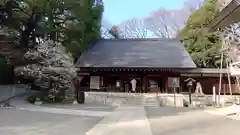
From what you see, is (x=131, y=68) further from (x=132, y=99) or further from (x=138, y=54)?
(x=138, y=54)

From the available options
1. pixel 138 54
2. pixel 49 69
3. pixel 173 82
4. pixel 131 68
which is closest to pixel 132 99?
pixel 131 68

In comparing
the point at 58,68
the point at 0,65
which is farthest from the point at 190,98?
the point at 0,65

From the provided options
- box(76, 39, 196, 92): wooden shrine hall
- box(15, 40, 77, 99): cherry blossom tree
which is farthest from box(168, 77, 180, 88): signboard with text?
box(15, 40, 77, 99): cherry blossom tree

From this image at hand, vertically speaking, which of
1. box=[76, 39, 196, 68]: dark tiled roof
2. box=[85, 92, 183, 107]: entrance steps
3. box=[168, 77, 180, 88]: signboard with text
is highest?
box=[76, 39, 196, 68]: dark tiled roof

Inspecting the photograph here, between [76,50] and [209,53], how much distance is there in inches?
473

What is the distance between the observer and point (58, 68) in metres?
17.9

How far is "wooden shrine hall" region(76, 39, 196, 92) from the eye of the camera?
20.8 m

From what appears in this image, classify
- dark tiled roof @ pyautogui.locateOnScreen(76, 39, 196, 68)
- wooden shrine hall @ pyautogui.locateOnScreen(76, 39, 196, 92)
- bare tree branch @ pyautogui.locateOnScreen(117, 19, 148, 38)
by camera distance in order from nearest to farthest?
wooden shrine hall @ pyautogui.locateOnScreen(76, 39, 196, 92) < dark tiled roof @ pyautogui.locateOnScreen(76, 39, 196, 68) < bare tree branch @ pyautogui.locateOnScreen(117, 19, 148, 38)

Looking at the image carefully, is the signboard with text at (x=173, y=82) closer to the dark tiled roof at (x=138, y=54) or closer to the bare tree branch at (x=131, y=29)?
the dark tiled roof at (x=138, y=54)

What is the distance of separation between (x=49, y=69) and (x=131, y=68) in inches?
246

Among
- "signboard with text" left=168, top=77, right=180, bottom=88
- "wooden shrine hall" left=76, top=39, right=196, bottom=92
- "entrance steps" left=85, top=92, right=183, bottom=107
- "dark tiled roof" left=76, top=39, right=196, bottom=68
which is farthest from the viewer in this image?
"signboard with text" left=168, top=77, right=180, bottom=88

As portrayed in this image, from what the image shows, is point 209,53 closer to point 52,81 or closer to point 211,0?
point 211,0

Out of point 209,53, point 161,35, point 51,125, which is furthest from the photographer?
point 161,35

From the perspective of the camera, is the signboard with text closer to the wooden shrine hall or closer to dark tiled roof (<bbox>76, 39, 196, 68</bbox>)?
the wooden shrine hall
